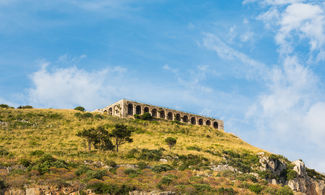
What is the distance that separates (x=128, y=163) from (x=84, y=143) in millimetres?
18033

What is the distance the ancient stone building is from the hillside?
6.26 meters

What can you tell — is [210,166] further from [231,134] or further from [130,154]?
[231,134]

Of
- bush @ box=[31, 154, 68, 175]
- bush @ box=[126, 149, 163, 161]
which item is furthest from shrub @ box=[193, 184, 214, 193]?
bush @ box=[126, 149, 163, 161]

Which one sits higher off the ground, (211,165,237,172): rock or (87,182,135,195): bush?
(211,165,237,172): rock

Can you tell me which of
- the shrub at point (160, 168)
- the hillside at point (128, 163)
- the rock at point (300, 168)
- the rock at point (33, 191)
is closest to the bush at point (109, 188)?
the hillside at point (128, 163)

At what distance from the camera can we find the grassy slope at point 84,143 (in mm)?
40000

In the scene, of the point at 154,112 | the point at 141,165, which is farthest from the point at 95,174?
the point at 154,112

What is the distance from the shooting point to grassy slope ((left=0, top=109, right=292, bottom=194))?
1575 inches

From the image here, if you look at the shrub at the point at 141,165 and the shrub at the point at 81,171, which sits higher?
the shrub at the point at 141,165

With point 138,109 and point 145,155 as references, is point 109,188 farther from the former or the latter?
point 138,109

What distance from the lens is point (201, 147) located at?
2741 inches

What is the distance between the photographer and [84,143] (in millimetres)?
→ 61156

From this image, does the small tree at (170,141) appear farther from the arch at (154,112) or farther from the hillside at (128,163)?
the arch at (154,112)

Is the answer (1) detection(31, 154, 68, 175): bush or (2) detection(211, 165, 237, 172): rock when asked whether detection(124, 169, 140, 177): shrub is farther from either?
(2) detection(211, 165, 237, 172): rock
